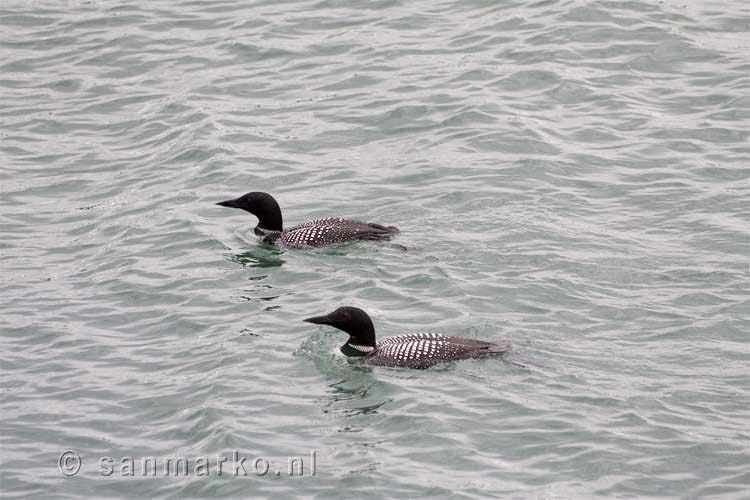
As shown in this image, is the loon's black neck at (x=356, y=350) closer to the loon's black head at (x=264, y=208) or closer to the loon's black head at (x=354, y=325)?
the loon's black head at (x=354, y=325)

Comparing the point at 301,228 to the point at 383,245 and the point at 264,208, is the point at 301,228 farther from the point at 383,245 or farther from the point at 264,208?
the point at 383,245

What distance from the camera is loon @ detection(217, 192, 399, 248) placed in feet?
47.3

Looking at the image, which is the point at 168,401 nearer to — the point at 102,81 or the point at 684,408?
the point at 684,408

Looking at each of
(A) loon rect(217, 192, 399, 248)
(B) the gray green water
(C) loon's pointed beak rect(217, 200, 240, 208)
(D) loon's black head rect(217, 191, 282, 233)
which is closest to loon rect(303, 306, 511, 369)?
(B) the gray green water

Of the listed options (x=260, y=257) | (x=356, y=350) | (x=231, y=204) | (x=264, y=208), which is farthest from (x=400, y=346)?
(x=231, y=204)

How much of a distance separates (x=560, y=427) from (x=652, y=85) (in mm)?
8612

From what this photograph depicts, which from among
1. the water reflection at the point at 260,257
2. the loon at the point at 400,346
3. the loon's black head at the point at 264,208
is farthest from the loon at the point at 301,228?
the loon at the point at 400,346

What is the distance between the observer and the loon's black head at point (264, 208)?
15.0 meters

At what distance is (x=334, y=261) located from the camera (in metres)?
14.4

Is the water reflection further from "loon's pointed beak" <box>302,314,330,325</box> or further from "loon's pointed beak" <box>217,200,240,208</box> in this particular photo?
"loon's pointed beak" <box>302,314,330,325</box>

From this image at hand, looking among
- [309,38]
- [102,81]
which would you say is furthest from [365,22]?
[102,81]

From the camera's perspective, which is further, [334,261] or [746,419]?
[334,261]

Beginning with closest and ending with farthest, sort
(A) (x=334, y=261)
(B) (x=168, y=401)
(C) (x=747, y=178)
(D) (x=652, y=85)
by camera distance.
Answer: (B) (x=168, y=401)
(A) (x=334, y=261)
(C) (x=747, y=178)
(D) (x=652, y=85)

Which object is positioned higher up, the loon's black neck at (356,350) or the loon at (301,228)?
the loon at (301,228)
